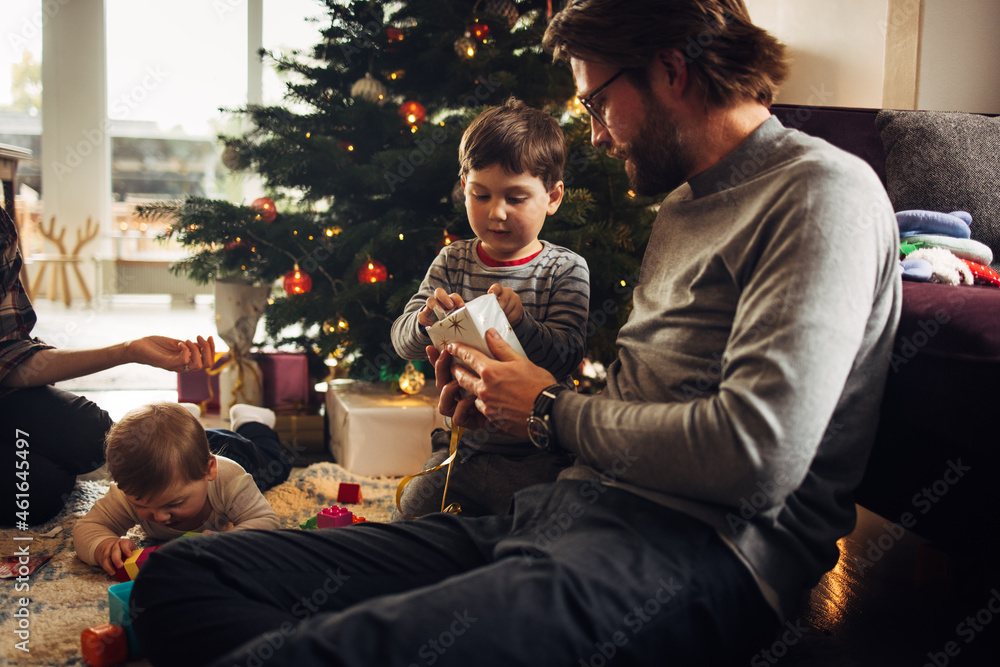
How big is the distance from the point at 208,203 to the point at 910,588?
88.2 inches

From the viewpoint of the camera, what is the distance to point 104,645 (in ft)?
3.48

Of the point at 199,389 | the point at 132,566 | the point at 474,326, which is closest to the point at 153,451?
the point at 132,566

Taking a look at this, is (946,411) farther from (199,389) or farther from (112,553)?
(199,389)

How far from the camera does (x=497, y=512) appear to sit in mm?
1446

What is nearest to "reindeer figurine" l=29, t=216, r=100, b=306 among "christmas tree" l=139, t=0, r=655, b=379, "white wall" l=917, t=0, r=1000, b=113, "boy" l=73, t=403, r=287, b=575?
"christmas tree" l=139, t=0, r=655, b=379

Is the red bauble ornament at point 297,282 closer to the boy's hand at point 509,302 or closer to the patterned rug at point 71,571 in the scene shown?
the patterned rug at point 71,571

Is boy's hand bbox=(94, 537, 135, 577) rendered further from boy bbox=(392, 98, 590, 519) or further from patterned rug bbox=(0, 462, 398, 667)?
boy bbox=(392, 98, 590, 519)

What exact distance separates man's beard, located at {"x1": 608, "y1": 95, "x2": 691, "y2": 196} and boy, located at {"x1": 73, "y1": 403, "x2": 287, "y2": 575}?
101 cm

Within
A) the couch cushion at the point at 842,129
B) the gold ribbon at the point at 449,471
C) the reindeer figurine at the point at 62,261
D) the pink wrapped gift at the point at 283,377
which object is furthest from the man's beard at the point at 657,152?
the reindeer figurine at the point at 62,261

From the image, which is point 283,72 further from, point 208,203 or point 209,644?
point 209,644

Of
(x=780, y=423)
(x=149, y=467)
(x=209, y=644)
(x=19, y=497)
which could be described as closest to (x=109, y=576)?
(x=149, y=467)

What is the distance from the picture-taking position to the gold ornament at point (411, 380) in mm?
2182

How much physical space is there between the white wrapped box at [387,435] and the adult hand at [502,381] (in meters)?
1.01

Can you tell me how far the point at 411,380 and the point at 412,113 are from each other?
864 millimetres
